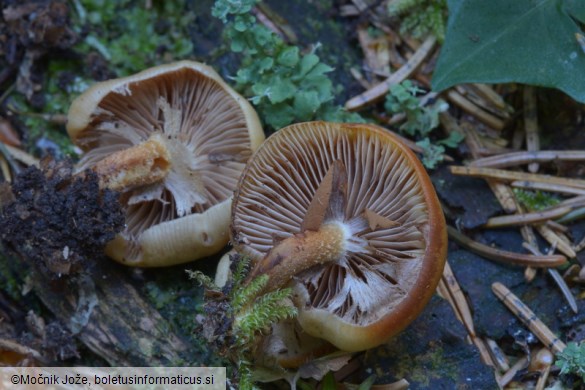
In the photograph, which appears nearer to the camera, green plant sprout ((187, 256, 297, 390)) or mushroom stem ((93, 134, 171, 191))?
green plant sprout ((187, 256, 297, 390))

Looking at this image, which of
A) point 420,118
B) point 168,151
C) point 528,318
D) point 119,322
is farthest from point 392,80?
point 119,322

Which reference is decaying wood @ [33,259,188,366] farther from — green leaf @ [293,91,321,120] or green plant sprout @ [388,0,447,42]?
green plant sprout @ [388,0,447,42]

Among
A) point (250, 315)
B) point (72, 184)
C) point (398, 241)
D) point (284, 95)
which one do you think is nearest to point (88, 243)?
point (72, 184)

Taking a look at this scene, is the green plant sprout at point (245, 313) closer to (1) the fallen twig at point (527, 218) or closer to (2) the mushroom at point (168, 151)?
(2) the mushroom at point (168, 151)

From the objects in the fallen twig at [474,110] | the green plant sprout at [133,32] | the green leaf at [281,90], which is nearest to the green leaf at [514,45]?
the fallen twig at [474,110]

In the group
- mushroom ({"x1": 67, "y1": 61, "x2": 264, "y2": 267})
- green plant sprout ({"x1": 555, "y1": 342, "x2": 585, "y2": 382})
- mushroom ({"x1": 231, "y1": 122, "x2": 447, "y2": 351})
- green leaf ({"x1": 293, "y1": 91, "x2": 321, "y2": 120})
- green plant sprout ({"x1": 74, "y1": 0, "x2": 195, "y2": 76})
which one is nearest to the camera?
mushroom ({"x1": 231, "y1": 122, "x2": 447, "y2": 351})

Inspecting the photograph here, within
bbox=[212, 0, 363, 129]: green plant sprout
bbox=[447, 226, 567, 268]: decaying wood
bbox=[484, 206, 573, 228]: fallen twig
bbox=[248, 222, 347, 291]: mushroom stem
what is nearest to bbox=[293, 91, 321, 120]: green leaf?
bbox=[212, 0, 363, 129]: green plant sprout

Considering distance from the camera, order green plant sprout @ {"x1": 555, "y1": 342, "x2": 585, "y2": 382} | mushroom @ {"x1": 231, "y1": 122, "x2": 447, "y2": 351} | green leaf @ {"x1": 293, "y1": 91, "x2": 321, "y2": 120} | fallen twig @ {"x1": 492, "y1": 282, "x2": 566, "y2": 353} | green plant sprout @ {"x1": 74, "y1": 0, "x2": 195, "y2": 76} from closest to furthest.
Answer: mushroom @ {"x1": 231, "y1": 122, "x2": 447, "y2": 351} < green plant sprout @ {"x1": 555, "y1": 342, "x2": 585, "y2": 382} < fallen twig @ {"x1": 492, "y1": 282, "x2": 566, "y2": 353} < green leaf @ {"x1": 293, "y1": 91, "x2": 321, "y2": 120} < green plant sprout @ {"x1": 74, "y1": 0, "x2": 195, "y2": 76}
